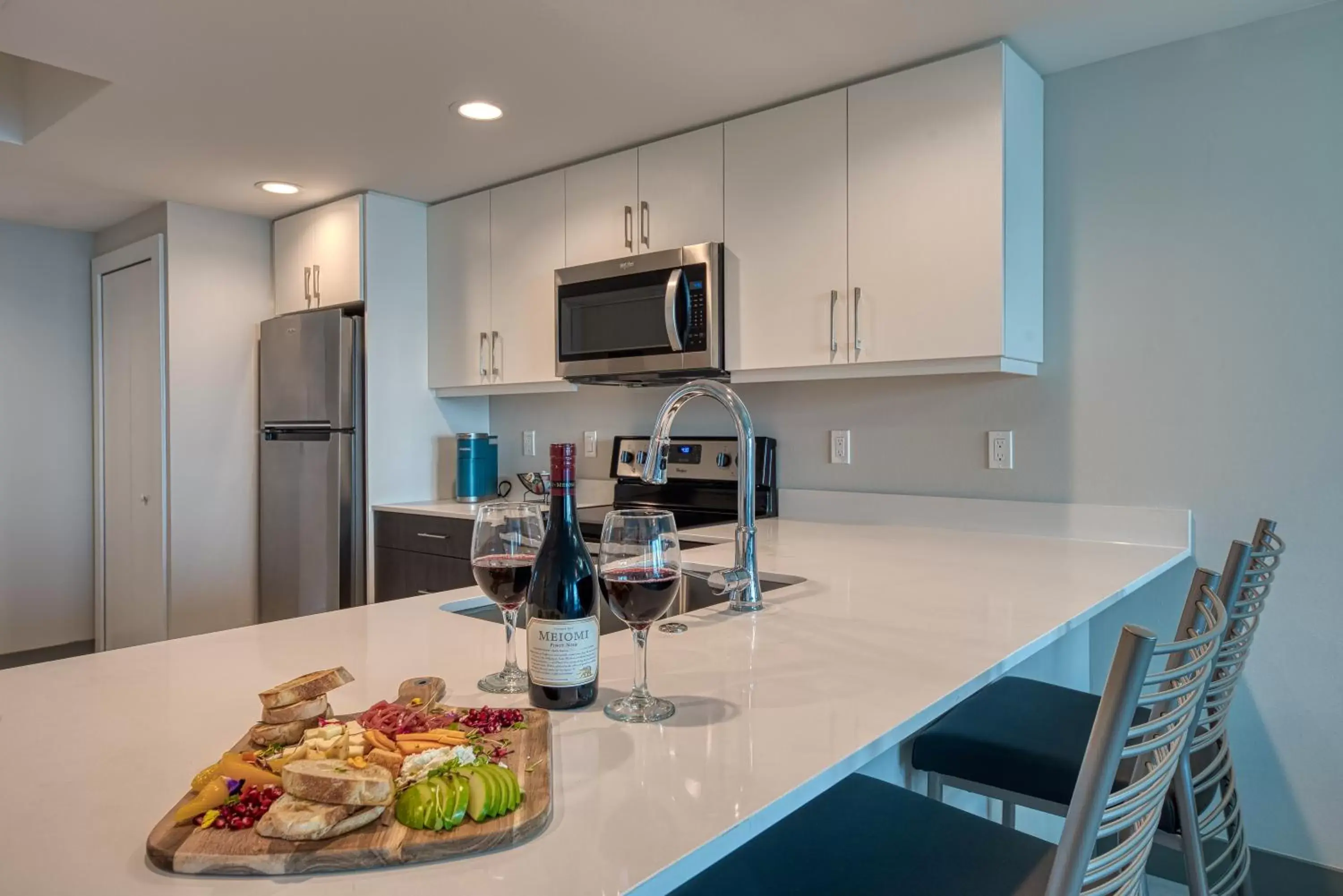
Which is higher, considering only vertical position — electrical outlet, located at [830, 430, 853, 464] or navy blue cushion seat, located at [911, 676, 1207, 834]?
electrical outlet, located at [830, 430, 853, 464]

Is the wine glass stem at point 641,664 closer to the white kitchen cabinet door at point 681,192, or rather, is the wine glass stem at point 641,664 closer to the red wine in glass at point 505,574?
the red wine in glass at point 505,574

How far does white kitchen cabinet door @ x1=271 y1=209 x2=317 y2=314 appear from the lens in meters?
3.54

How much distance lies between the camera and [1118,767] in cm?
74

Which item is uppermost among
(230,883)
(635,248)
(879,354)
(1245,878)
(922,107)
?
(922,107)

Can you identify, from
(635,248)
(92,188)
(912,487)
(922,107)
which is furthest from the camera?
(92,188)

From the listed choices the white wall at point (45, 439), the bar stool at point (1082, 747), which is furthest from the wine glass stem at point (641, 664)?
the white wall at point (45, 439)

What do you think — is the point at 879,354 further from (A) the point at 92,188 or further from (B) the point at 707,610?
(A) the point at 92,188

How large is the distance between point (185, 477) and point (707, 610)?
3039 mm

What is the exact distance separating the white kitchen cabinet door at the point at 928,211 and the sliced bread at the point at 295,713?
1747mm

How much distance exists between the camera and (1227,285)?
204 centimetres

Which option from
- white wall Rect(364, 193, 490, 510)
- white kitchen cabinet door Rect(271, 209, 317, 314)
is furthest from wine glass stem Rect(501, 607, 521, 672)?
white kitchen cabinet door Rect(271, 209, 317, 314)

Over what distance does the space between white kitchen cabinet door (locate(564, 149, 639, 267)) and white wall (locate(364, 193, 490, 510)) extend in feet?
2.84

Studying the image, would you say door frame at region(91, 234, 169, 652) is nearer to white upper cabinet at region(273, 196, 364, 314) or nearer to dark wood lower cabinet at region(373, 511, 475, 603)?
white upper cabinet at region(273, 196, 364, 314)

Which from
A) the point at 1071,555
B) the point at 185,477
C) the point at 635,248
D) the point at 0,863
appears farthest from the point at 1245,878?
the point at 185,477
